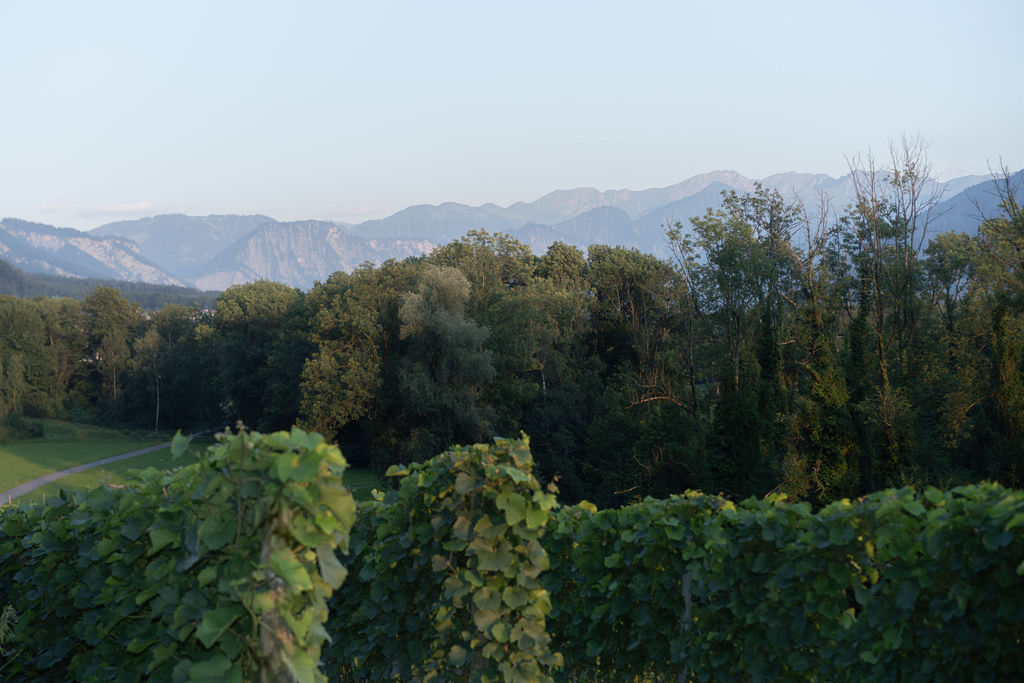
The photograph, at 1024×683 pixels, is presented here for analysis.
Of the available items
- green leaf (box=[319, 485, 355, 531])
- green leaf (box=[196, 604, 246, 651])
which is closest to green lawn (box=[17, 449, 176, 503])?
green leaf (box=[196, 604, 246, 651])

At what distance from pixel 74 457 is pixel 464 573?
53.4 meters

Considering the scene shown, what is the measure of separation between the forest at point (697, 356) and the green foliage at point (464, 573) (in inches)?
640

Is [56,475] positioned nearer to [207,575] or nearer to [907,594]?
[207,575]

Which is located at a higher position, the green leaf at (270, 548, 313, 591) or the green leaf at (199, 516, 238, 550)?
the green leaf at (199, 516, 238, 550)

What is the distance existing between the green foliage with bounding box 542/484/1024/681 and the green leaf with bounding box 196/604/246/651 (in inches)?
116

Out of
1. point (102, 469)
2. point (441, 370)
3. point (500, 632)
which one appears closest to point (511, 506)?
point (500, 632)

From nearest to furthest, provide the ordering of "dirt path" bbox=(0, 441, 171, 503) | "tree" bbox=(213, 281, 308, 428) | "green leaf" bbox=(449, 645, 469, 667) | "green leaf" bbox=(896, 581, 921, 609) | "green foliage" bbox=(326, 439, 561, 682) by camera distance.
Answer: "green leaf" bbox=(896, 581, 921, 609) < "green foliage" bbox=(326, 439, 561, 682) < "green leaf" bbox=(449, 645, 469, 667) < "dirt path" bbox=(0, 441, 171, 503) < "tree" bbox=(213, 281, 308, 428)

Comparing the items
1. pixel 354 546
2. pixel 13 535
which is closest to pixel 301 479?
pixel 354 546

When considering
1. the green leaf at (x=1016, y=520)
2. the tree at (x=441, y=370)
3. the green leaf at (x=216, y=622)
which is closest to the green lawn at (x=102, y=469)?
the tree at (x=441, y=370)

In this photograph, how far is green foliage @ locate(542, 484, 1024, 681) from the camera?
133 inches

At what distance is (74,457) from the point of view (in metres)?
48.8

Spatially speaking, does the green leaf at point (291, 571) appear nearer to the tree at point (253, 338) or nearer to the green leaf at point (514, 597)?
the green leaf at point (514, 597)

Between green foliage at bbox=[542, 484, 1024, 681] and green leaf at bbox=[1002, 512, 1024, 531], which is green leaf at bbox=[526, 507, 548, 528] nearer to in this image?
green foliage at bbox=[542, 484, 1024, 681]

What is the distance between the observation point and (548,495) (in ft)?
15.7
